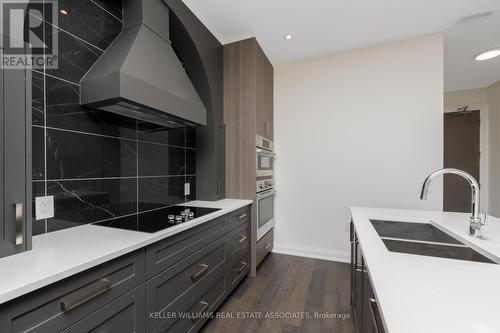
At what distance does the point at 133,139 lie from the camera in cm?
166

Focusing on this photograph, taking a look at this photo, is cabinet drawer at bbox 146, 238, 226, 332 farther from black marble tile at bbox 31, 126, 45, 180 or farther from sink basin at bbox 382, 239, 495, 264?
sink basin at bbox 382, 239, 495, 264

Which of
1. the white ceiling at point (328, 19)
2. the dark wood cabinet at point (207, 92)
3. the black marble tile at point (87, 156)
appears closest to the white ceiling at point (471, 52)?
the white ceiling at point (328, 19)

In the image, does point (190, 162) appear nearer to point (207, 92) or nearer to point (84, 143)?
point (207, 92)

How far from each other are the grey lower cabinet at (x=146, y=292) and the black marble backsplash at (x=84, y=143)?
0.58 m

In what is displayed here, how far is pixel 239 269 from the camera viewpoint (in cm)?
209

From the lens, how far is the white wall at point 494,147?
3.40 metres

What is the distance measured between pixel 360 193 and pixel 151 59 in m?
2.60

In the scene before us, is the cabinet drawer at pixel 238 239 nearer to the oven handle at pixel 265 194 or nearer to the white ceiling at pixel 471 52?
the oven handle at pixel 265 194

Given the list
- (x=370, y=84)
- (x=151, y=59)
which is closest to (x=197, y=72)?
(x=151, y=59)

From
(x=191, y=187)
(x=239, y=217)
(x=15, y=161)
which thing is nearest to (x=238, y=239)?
(x=239, y=217)

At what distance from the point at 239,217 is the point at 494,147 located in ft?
14.4

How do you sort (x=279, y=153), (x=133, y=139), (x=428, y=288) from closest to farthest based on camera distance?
(x=428, y=288) → (x=133, y=139) → (x=279, y=153)

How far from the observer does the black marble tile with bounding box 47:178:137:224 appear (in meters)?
1.22

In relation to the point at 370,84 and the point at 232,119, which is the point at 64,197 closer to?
the point at 232,119
